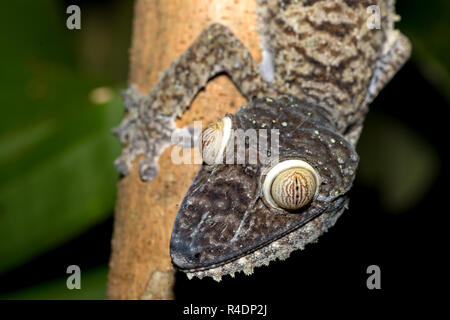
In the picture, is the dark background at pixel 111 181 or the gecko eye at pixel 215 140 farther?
the dark background at pixel 111 181

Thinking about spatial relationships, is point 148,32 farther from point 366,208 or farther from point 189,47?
point 366,208

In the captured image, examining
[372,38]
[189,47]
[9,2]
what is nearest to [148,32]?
[189,47]

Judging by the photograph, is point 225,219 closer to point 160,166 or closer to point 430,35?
point 160,166

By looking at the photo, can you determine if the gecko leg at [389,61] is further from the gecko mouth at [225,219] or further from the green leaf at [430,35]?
the gecko mouth at [225,219]

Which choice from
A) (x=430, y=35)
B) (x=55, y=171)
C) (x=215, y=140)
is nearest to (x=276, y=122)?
(x=215, y=140)

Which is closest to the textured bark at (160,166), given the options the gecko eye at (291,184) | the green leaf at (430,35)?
the gecko eye at (291,184)

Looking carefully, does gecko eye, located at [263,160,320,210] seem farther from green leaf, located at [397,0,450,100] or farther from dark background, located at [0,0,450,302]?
green leaf, located at [397,0,450,100]
